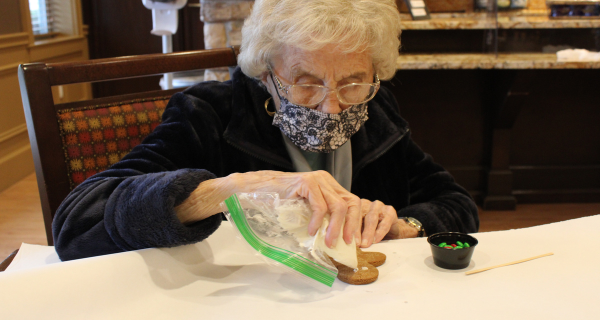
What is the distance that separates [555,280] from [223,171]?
2.84ft

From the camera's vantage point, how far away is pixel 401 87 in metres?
3.44

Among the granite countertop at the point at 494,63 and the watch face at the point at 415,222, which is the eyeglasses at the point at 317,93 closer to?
the watch face at the point at 415,222

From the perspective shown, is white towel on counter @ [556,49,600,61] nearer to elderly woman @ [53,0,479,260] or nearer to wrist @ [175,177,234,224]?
elderly woman @ [53,0,479,260]

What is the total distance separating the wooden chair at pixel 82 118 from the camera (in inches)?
50.1

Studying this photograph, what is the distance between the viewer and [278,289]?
2.77 ft

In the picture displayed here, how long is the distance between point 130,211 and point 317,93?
54 centimetres

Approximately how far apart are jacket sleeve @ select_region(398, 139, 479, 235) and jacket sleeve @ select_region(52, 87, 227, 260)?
0.62m

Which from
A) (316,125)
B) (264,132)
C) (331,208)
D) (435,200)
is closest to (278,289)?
(331,208)

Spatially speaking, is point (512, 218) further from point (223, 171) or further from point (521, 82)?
point (223, 171)

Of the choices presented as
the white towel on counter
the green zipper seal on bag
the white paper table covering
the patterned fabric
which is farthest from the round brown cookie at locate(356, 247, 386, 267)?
the white towel on counter

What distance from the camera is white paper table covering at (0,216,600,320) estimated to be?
755 mm

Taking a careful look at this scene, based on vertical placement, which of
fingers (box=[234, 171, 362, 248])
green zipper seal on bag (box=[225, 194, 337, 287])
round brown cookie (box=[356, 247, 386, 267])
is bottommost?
round brown cookie (box=[356, 247, 386, 267])

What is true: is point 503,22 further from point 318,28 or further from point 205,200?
point 205,200

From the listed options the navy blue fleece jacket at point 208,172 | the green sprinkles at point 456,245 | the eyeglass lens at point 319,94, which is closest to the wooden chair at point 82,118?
the navy blue fleece jacket at point 208,172
